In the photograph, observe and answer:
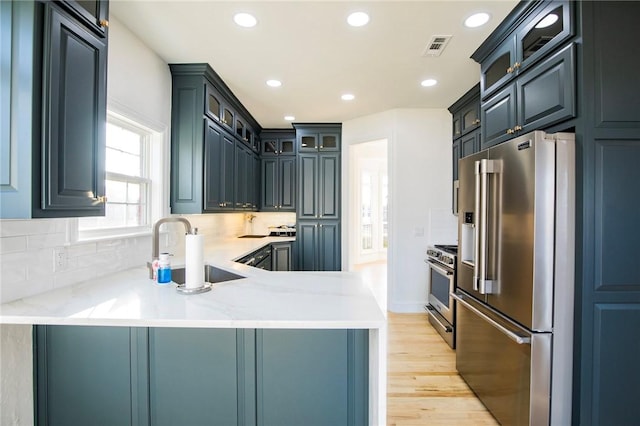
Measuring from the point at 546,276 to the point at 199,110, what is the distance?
3018 mm

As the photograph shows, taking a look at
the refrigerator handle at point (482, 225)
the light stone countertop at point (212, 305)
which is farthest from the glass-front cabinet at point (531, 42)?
the light stone countertop at point (212, 305)

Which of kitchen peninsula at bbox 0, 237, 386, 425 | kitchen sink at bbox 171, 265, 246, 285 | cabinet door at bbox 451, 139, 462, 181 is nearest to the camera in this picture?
kitchen peninsula at bbox 0, 237, 386, 425

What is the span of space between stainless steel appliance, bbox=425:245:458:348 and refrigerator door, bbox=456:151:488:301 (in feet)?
1.68

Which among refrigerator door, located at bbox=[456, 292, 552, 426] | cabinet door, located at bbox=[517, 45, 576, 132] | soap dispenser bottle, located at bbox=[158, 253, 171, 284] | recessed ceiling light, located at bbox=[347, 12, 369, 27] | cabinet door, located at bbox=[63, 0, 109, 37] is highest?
recessed ceiling light, located at bbox=[347, 12, 369, 27]

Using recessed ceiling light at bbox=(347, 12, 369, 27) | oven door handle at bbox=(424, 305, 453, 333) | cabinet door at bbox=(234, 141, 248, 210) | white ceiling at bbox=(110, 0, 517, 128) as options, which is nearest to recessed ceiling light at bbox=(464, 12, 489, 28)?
white ceiling at bbox=(110, 0, 517, 128)

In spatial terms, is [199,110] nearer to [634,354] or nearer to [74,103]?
[74,103]

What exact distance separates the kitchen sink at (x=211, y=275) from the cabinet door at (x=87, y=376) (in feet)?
2.63

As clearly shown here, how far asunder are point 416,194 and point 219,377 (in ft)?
11.2

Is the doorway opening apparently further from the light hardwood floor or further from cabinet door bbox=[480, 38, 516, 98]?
cabinet door bbox=[480, 38, 516, 98]

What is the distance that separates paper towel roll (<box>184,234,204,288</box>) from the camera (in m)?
1.62

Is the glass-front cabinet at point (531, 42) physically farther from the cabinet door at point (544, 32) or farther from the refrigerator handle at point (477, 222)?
the refrigerator handle at point (477, 222)

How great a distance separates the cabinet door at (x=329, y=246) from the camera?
4930mm

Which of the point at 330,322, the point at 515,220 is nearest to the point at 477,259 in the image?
the point at 515,220

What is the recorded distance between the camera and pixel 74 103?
4.73 feet
